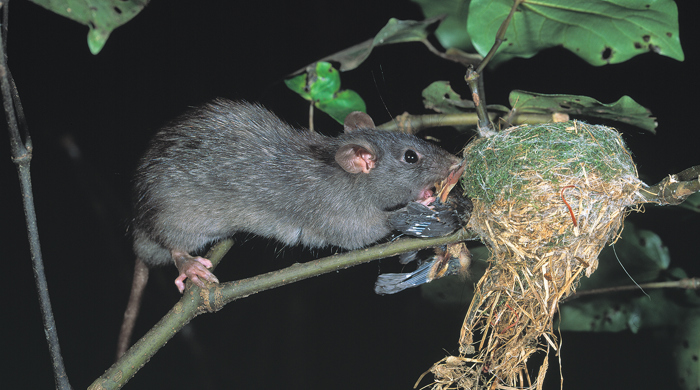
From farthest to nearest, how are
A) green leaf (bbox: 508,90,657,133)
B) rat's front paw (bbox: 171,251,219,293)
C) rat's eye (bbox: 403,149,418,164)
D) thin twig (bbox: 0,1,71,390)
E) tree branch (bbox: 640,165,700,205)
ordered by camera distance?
rat's eye (bbox: 403,149,418,164), rat's front paw (bbox: 171,251,219,293), green leaf (bbox: 508,90,657,133), tree branch (bbox: 640,165,700,205), thin twig (bbox: 0,1,71,390)

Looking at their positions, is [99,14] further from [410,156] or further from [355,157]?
[410,156]

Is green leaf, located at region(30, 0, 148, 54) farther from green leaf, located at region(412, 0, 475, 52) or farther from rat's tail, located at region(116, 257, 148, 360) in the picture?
rat's tail, located at region(116, 257, 148, 360)

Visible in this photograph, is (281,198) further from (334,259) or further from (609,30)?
(609,30)

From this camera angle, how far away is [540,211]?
162 cm

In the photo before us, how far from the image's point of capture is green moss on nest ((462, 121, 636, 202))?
163 centimetres

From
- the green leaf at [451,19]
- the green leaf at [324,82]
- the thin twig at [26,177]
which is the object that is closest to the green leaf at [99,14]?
the thin twig at [26,177]

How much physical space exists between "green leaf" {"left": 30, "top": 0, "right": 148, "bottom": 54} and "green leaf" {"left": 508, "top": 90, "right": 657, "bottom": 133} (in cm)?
134

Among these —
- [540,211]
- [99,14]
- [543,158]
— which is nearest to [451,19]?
[543,158]

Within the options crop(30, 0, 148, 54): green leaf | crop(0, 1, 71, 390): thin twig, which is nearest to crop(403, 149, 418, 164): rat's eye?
crop(30, 0, 148, 54): green leaf

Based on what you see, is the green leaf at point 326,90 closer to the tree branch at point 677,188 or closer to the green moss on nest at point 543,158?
the green moss on nest at point 543,158

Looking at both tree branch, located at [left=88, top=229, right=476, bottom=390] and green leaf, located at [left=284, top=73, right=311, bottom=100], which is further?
green leaf, located at [left=284, top=73, right=311, bottom=100]

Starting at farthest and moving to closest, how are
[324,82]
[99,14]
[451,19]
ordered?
[324,82] < [451,19] < [99,14]

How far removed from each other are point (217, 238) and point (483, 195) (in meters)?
1.43

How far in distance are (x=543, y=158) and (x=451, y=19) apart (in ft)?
3.17
